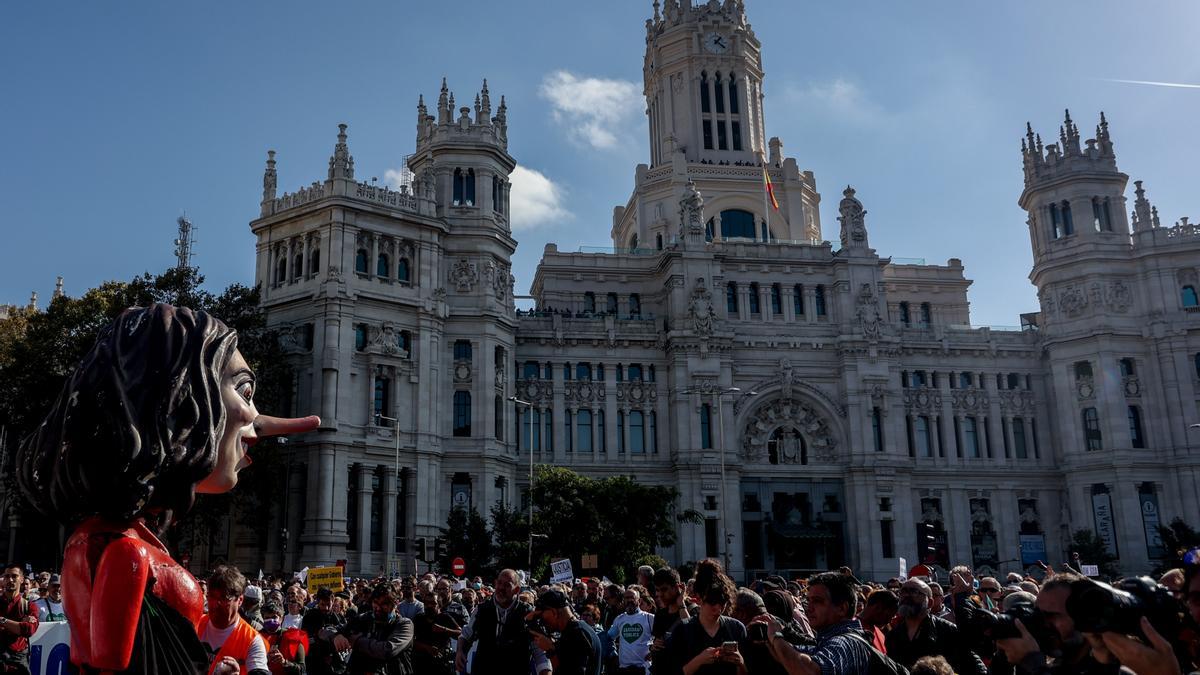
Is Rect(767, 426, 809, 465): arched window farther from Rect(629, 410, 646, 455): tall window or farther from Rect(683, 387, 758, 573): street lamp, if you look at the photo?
Rect(629, 410, 646, 455): tall window

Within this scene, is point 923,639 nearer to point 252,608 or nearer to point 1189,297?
point 252,608

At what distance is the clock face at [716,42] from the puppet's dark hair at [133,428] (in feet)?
241

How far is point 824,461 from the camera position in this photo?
195 feet

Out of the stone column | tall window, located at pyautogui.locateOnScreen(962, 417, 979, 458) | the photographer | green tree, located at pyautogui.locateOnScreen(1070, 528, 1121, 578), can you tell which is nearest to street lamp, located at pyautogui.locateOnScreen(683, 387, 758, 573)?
tall window, located at pyautogui.locateOnScreen(962, 417, 979, 458)

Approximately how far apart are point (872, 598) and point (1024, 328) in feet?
207

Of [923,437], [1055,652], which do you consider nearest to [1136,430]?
[923,437]

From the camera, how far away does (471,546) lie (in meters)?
44.8

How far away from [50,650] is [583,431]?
48.8 meters

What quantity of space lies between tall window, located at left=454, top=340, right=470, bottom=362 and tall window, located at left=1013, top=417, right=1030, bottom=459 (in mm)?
34999

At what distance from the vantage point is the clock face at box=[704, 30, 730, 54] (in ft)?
246

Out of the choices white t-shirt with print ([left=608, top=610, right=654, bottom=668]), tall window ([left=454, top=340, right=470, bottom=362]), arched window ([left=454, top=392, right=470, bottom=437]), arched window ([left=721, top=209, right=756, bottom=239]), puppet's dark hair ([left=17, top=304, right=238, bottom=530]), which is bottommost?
white t-shirt with print ([left=608, top=610, right=654, bottom=668])

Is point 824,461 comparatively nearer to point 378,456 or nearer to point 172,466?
point 378,456

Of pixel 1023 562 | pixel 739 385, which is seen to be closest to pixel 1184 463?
pixel 1023 562

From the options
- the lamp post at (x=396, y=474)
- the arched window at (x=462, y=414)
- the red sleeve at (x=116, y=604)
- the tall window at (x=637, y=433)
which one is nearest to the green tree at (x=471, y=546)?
the lamp post at (x=396, y=474)
